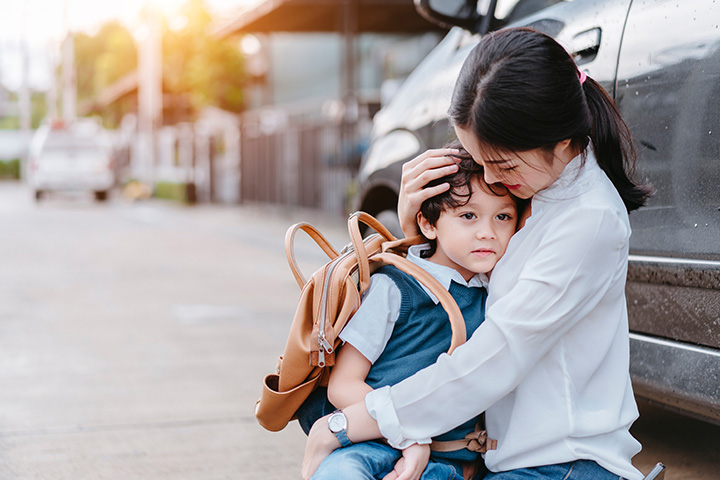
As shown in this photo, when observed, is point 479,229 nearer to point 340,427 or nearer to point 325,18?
point 340,427

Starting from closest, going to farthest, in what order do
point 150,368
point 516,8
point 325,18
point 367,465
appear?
point 367,465, point 516,8, point 150,368, point 325,18

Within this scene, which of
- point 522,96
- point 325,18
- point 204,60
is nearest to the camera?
point 522,96

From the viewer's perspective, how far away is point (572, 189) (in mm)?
1829

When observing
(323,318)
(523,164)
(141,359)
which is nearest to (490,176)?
(523,164)

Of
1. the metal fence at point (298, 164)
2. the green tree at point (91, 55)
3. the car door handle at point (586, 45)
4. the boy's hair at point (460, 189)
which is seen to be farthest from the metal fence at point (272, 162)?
the green tree at point (91, 55)

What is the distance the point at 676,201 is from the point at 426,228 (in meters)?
0.95

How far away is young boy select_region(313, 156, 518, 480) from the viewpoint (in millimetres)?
1951

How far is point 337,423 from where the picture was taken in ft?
6.20

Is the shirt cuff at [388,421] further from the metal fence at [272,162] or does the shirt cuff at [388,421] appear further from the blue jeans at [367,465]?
the metal fence at [272,162]

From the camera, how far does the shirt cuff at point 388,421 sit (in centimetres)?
184

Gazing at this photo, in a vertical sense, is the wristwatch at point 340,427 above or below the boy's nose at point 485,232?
below

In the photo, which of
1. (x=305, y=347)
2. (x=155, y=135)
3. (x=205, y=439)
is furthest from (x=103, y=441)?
(x=155, y=135)

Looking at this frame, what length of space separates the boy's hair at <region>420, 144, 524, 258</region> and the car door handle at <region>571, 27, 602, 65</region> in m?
1.10

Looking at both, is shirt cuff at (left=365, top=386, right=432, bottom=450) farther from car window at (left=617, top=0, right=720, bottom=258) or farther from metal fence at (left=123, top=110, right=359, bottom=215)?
metal fence at (left=123, top=110, right=359, bottom=215)
